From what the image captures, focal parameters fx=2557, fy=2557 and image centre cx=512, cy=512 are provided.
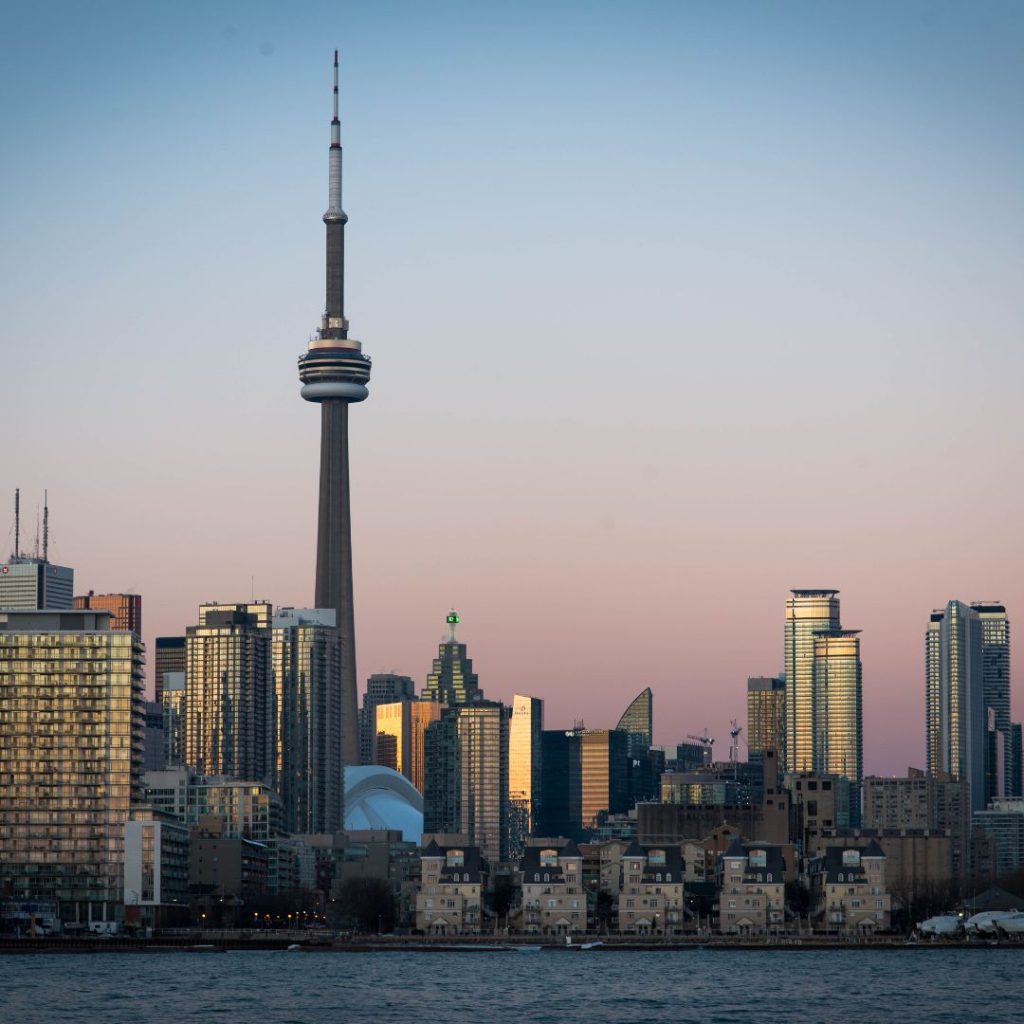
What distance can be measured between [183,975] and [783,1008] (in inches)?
2096

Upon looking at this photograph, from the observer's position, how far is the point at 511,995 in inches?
6693

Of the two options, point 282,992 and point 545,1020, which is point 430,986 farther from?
point 545,1020

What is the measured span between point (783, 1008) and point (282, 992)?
35155mm

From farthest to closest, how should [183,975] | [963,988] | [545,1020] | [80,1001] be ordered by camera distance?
1. [183,975]
2. [963,988]
3. [80,1001]
4. [545,1020]

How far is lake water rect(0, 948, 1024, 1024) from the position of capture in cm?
15325

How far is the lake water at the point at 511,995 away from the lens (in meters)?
153

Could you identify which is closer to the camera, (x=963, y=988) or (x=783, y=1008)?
(x=783, y=1008)

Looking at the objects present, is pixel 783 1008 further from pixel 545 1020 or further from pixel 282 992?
pixel 282 992

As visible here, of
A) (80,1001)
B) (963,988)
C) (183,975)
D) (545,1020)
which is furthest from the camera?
(183,975)

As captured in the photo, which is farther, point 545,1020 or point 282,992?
point 282,992

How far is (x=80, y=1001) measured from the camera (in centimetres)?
16388

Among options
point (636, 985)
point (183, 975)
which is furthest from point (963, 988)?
point (183, 975)

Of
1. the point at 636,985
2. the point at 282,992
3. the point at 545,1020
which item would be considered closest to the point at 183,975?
the point at 282,992

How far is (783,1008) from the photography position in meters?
160
